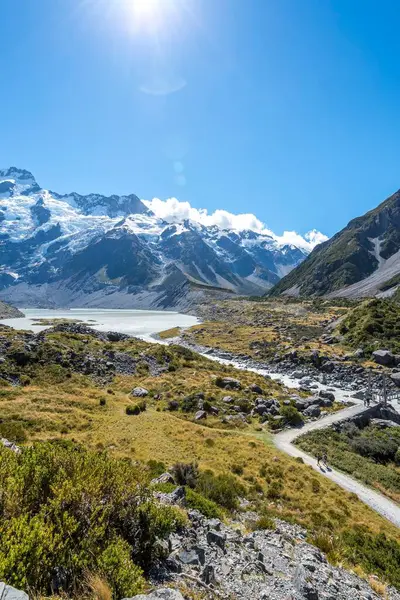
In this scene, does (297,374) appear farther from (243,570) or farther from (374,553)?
(243,570)

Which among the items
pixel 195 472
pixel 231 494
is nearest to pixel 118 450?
pixel 195 472

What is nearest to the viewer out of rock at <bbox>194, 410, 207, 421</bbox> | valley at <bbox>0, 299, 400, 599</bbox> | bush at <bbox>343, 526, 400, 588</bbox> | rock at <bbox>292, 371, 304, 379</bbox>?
bush at <bbox>343, 526, 400, 588</bbox>

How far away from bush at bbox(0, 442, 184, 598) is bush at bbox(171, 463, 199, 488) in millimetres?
7734

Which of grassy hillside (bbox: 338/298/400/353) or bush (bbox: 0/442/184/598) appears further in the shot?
grassy hillside (bbox: 338/298/400/353)

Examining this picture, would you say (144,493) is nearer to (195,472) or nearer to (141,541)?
(141,541)

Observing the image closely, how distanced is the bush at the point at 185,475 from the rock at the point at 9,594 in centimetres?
1550

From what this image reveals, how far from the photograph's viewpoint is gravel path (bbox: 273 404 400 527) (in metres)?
23.5

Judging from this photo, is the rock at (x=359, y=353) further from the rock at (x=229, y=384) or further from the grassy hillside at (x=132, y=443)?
the rock at (x=229, y=384)

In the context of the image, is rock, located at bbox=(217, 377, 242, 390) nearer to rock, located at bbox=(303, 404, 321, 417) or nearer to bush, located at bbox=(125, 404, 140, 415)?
rock, located at bbox=(303, 404, 321, 417)

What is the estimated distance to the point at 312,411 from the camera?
137 ft

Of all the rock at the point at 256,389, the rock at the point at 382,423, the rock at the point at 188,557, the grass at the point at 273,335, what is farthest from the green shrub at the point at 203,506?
the grass at the point at 273,335

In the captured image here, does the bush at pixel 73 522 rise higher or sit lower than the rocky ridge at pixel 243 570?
higher

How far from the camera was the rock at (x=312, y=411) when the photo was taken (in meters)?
41.3

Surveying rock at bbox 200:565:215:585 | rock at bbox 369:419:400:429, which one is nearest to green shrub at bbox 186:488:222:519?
rock at bbox 200:565:215:585
